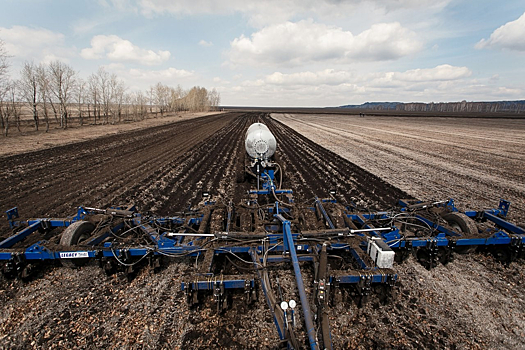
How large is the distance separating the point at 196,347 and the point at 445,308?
13.9 ft

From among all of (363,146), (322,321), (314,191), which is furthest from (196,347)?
Answer: (363,146)

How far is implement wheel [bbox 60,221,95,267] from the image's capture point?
5184 millimetres

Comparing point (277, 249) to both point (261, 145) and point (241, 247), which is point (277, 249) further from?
point (261, 145)

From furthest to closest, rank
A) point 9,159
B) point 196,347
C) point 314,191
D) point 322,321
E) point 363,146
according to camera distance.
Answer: point 363,146
point 9,159
point 314,191
point 196,347
point 322,321

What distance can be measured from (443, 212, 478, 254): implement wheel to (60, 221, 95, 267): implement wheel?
27.3ft

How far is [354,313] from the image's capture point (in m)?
4.29

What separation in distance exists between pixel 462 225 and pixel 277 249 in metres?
4.45

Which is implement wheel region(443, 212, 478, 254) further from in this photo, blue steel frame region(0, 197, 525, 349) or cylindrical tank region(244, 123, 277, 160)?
cylindrical tank region(244, 123, 277, 160)

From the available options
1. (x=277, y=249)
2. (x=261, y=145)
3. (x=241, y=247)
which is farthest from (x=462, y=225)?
(x=261, y=145)

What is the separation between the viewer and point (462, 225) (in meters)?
5.96

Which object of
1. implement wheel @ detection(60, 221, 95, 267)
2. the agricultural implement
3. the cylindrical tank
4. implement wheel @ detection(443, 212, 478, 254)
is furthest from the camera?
the cylindrical tank

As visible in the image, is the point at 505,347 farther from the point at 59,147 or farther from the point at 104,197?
the point at 59,147

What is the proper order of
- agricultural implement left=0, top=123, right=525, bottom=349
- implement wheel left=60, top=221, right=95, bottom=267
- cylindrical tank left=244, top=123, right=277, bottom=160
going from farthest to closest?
cylindrical tank left=244, top=123, right=277, bottom=160, implement wheel left=60, top=221, right=95, bottom=267, agricultural implement left=0, top=123, right=525, bottom=349

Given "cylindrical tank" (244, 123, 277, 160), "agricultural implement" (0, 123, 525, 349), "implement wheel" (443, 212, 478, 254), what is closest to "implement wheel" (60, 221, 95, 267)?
"agricultural implement" (0, 123, 525, 349)
